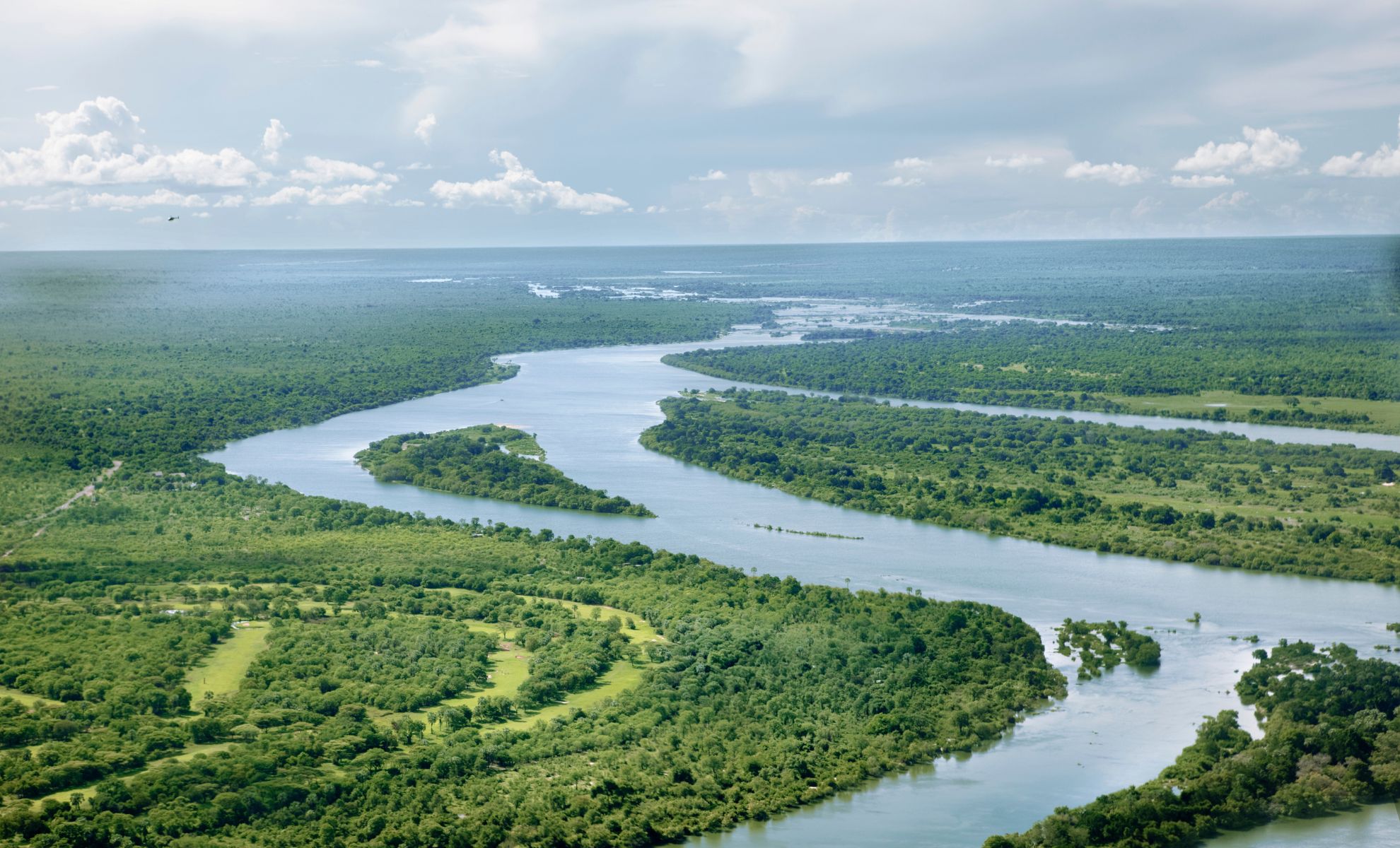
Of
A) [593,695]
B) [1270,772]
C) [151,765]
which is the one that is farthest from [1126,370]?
[151,765]

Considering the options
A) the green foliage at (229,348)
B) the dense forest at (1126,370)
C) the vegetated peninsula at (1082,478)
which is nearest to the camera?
the vegetated peninsula at (1082,478)

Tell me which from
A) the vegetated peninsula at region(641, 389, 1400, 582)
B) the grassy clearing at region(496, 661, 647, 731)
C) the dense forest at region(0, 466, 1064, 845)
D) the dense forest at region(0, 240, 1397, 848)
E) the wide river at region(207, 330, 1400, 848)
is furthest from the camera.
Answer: the vegetated peninsula at region(641, 389, 1400, 582)

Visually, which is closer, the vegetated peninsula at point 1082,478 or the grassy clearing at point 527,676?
the grassy clearing at point 527,676

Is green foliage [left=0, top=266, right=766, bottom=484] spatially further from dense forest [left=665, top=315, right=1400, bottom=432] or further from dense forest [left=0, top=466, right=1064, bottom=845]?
dense forest [left=0, top=466, right=1064, bottom=845]

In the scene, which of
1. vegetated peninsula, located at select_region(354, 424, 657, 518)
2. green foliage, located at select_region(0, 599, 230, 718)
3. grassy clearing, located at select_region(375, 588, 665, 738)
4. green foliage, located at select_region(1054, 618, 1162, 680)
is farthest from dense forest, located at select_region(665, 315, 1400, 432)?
green foliage, located at select_region(0, 599, 230, 718)

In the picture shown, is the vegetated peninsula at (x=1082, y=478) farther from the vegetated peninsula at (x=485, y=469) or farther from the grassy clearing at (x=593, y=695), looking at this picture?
the grassy clearing at (x=593, y=695)

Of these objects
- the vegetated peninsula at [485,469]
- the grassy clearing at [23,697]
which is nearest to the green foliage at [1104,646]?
the vegetated peninsula at [485,469]

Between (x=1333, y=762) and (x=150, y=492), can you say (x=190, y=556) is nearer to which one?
(x=150, y=492)
